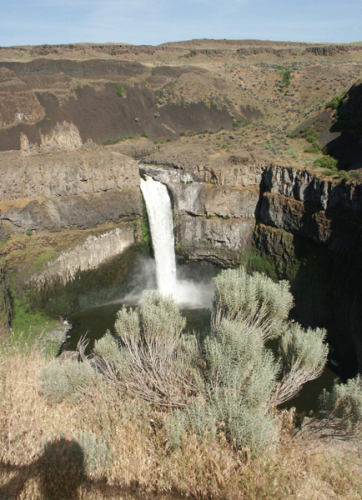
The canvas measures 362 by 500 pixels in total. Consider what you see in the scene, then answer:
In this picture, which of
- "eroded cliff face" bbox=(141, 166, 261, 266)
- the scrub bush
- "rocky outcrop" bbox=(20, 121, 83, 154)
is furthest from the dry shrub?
"rocky outcrop" bbox=(20, 121, 83, 154)

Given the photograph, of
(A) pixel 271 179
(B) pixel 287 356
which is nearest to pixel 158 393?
(B) pixel 287 356

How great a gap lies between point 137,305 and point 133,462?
53.6ft

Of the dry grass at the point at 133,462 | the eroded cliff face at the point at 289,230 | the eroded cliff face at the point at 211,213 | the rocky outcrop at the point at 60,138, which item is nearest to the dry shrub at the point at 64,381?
the dry grass at the point at 133,462

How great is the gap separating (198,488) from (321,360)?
19.2 ft

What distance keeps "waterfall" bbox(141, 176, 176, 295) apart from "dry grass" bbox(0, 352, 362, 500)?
16.8 m

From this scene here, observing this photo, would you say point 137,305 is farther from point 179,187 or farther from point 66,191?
point 66,191

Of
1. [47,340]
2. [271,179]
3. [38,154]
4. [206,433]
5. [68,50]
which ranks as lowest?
[47,340]

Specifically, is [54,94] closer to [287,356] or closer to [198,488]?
[287,356]

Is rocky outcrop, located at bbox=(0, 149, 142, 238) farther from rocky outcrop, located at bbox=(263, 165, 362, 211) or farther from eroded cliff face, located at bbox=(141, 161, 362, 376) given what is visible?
rocky outcrop, located at bbox=(263, 165, 362, 211)

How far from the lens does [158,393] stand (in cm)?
991

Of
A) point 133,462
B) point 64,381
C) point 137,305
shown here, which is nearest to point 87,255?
point 137,305

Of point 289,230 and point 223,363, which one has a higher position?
point 223,363

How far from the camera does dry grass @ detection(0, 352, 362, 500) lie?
6.99 m

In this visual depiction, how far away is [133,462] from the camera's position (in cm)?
770
